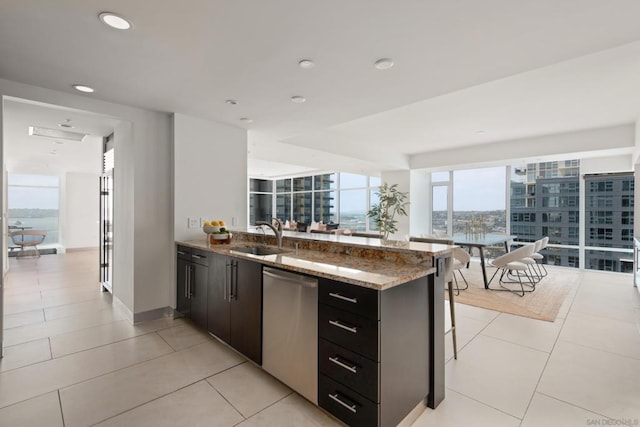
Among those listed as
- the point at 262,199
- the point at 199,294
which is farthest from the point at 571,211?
the point at 262,199

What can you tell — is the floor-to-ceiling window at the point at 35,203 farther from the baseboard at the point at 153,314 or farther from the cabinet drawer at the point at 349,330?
the cabinet drawer at the point at 349,330

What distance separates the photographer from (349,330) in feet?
5.69

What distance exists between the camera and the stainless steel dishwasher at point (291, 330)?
1.96 metres

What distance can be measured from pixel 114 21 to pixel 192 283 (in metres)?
2.46

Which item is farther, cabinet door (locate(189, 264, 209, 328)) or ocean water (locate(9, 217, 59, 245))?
ocean water (locate(9, 217, 59, 245))

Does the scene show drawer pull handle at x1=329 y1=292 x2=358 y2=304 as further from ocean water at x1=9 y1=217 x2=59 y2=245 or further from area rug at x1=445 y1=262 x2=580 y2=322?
ocean water at x1=9 y1=217 x2=59 y2=245

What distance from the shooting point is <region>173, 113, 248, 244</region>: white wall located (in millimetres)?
3664

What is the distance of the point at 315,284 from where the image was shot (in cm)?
194

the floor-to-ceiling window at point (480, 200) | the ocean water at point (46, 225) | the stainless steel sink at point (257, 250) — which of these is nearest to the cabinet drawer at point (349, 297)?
the stainless steel sink at point (257, 250)

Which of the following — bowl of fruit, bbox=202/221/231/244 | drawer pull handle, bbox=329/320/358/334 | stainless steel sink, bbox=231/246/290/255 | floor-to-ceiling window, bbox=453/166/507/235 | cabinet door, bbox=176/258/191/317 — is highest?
floor-to-ceiling window, bbox=453/166/507/235

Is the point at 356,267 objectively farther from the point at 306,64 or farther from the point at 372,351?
the point at 306,64

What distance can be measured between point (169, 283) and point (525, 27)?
13.7 ft

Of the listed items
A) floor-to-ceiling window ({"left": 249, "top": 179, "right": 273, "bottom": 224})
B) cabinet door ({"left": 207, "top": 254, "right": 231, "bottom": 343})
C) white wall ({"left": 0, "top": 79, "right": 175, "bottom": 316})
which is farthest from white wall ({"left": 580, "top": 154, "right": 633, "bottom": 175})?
floor-to-ceiling window ({"left": 249, "top": 179, "right": 273, "bottom": 224})

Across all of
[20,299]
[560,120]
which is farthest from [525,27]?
[20,299]
